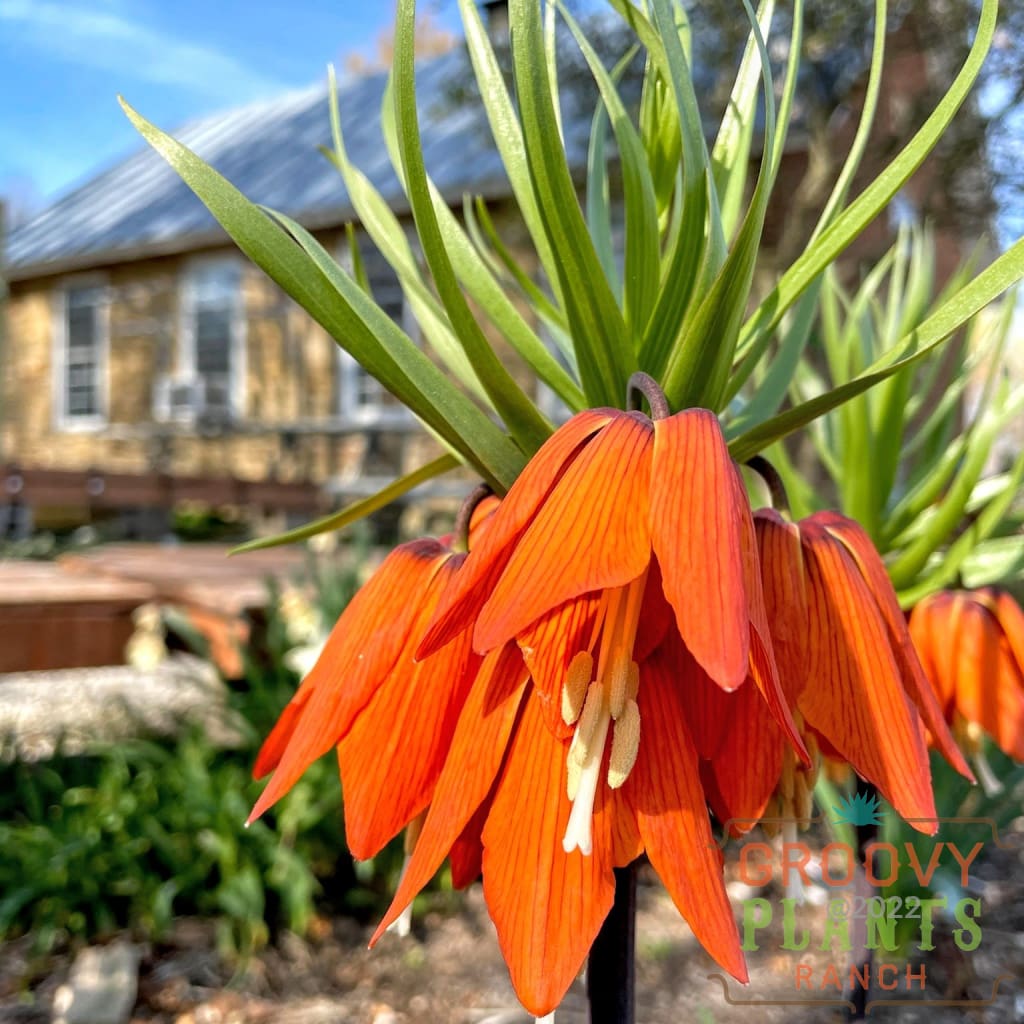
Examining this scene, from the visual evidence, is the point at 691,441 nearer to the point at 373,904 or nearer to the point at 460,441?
the point at 460,441

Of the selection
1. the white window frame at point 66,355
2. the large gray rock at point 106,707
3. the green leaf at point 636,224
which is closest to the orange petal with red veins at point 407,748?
the green leaf at point 636,224

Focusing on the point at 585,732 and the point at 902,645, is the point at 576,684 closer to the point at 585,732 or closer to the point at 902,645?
the point at 585,732

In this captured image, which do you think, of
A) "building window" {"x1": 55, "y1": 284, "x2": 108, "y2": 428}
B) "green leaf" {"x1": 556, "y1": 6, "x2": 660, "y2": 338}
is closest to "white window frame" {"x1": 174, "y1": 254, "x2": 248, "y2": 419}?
"building window" {"x1": 55, "y1": 284, "x2": 108, "y2": 428}

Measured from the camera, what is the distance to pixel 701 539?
369 mm

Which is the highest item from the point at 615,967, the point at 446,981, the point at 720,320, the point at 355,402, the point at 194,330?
the point at 194,330

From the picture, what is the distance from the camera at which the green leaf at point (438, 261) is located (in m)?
0.42

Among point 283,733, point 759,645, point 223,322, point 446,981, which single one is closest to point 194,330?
point 223,322

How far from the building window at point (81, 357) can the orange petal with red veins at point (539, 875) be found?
38.1 ft

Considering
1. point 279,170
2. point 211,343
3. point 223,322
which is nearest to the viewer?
point 223,322

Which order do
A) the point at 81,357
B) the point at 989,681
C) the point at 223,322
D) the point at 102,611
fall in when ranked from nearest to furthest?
the point at 989,681 → the point at 102,611 → the point at 223,322 → the point at 81,357

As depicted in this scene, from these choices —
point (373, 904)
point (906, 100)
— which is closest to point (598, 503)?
point (373, 904)

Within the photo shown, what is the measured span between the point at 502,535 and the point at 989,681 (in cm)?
52

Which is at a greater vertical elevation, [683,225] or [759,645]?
[683,225]

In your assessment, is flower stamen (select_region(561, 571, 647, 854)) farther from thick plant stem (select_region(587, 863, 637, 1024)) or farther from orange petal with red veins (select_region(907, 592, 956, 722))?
orange petal with red veins (select_region(907, 592, 956, 722))
